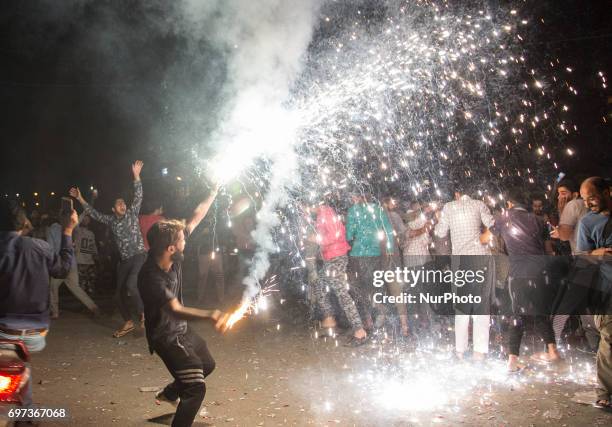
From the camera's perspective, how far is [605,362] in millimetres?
4262

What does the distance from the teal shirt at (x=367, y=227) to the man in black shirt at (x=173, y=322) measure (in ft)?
12.6

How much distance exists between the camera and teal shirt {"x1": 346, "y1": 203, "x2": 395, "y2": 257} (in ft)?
23.6

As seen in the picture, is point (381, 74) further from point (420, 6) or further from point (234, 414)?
point (234, 414)

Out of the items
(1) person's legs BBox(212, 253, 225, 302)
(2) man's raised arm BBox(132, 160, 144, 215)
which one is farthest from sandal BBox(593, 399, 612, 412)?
(1) person's legs BBox(212, 253, 225, 302)

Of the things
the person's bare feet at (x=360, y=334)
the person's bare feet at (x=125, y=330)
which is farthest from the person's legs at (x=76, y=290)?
the person's bare feet at (x=360, y=334)

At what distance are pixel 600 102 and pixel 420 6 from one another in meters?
11.6

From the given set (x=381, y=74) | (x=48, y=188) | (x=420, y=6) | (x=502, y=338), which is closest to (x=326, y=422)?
(x=502, y=338)

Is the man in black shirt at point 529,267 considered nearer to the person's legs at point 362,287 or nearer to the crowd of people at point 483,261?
the crowd of people at point 483,261

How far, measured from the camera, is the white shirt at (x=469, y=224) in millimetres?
6012

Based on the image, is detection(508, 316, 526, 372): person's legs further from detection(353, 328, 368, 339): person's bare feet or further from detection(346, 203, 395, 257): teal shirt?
detection(346, 203, 395, 257): teal shirt

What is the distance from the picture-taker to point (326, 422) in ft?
13.6

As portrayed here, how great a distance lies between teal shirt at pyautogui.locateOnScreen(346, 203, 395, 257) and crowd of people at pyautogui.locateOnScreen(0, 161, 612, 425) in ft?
0.05

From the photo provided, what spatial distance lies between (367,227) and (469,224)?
169 cm

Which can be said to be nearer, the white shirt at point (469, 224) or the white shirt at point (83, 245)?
the white shirt at point (469, 224)
